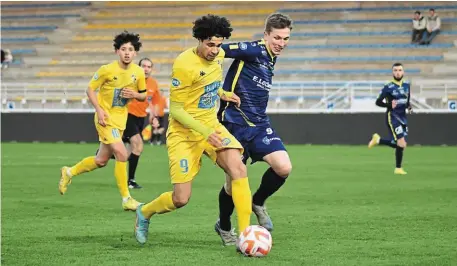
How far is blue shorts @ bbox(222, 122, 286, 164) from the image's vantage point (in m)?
8.29

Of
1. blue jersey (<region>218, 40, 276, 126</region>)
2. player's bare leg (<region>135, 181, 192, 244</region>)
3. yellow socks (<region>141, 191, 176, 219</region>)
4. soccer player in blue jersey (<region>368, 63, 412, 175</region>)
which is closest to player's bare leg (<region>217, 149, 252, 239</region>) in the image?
player's bare leg (<region>135, 181, 192, 244</region>)

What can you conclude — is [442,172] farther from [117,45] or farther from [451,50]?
[451,50]

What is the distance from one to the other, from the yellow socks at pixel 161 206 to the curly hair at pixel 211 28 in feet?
4.42

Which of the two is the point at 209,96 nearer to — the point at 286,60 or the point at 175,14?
the point at 286,60

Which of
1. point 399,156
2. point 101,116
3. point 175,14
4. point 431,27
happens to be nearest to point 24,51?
point 175,14

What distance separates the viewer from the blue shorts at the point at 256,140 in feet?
27.2

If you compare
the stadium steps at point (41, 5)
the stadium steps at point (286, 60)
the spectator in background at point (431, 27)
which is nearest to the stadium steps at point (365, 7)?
the spectator in background at point (431, 27)

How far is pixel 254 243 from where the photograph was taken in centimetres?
689

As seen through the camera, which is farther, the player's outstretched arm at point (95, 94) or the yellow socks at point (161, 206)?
the player's outstretched arm at point (95, 94)

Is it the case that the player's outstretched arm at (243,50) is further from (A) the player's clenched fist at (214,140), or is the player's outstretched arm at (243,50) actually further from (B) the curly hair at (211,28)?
(A) the player's clenched fist at (214,140)

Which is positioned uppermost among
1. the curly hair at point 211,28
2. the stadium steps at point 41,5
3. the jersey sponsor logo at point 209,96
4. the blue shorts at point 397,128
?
the curly hair at point 211,28

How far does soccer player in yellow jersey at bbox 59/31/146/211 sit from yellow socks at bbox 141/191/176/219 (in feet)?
9.67

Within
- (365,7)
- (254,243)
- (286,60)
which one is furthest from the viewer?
(365,7)

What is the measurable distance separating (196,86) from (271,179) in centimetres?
134
